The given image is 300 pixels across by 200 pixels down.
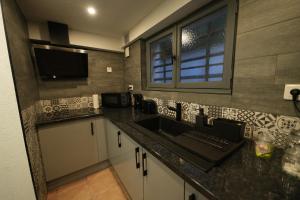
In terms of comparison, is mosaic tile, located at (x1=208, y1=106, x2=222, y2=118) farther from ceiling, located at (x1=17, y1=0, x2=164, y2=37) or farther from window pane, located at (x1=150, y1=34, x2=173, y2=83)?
ceiling, located at (x1=17, y1=0, x2=164, y2=37)

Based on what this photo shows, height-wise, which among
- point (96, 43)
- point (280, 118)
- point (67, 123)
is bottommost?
point (67, 123)

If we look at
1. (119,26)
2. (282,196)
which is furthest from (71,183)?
(119,26)

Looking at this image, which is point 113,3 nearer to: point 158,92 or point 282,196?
point 158,92

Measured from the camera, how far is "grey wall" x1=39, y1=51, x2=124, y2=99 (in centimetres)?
201

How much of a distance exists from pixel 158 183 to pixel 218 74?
109 cm

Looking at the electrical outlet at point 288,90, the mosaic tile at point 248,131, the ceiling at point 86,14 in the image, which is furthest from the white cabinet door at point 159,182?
the ceiling at point 86,14

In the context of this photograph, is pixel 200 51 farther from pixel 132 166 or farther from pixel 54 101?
pixel 54 101

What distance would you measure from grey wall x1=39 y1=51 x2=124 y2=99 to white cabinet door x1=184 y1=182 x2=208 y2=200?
224cm

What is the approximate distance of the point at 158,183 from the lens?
0.88m

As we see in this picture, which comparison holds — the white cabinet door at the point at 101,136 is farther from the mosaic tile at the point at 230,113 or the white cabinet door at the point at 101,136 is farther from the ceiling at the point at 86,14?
the mosaic tile at the point at 230,113

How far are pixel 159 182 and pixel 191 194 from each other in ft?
0.97

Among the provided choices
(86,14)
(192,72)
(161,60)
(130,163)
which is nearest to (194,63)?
(192,72)

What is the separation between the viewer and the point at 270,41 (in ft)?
2.71

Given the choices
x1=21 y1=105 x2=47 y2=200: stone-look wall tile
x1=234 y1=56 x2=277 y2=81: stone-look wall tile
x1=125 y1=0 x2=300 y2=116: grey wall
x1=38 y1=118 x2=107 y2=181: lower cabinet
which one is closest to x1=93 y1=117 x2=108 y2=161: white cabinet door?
x1=38 y1=118 x2=107 y2=181: lower cabinet
